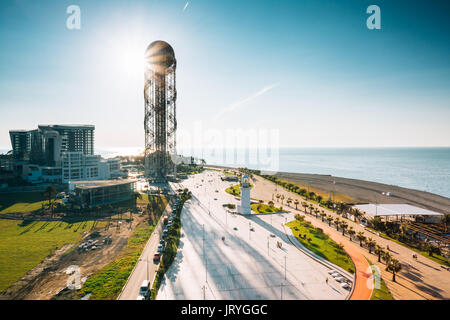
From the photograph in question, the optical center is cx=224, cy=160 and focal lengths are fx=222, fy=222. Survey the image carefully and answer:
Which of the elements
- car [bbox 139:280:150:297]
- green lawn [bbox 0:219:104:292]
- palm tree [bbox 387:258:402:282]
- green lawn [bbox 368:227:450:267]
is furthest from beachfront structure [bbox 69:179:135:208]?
green lawn [bbox 368:227:450:267]

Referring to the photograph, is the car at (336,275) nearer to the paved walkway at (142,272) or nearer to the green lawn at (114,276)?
the paved walkway at (142,272)

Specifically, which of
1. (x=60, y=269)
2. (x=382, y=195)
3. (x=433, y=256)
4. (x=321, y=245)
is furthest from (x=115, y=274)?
(x=382, y=195)

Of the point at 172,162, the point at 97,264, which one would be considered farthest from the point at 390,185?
the point at 97,264

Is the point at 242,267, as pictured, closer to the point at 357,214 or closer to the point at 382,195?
the point at 357,214

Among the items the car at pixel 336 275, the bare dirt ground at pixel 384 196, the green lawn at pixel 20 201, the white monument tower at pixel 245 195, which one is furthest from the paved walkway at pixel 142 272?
the bare dirt ground at pixel 384 196

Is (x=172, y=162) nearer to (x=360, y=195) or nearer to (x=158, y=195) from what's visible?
(x=158, y=195)

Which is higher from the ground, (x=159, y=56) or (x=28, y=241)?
(x=159, y=56)

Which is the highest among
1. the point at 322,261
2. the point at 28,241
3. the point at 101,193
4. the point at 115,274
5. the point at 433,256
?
the point at 101,193
